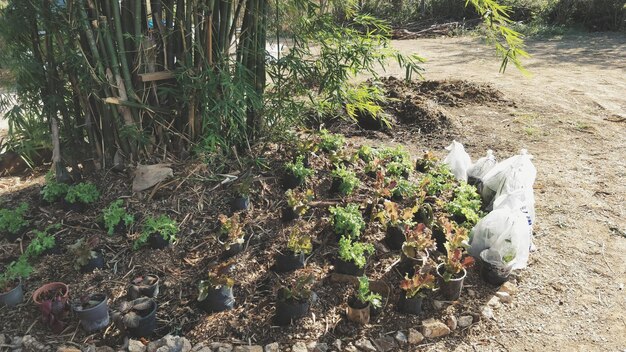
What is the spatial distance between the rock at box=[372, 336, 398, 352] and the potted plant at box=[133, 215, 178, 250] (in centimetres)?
113

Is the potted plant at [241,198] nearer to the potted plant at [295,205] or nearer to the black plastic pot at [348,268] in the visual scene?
the potted plant at [295,205]

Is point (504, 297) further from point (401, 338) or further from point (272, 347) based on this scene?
point (272, 347)

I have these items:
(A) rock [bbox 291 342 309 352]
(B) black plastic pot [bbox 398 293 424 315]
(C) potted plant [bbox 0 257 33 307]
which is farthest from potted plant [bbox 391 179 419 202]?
(C) potted plant [bbox 0 257 33 307]

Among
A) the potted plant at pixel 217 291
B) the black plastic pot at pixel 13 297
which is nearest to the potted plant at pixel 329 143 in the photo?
the potted plant at pixel 217 291

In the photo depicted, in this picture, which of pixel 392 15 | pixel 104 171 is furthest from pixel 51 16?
pixel 392 15

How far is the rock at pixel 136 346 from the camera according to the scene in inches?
72.8

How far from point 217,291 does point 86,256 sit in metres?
0.67

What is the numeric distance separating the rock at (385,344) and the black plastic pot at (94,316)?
1161 mm

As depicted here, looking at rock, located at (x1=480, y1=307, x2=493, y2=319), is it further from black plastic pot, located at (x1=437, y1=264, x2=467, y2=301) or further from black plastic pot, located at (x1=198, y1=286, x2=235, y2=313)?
black plastic pot, located at (x1=198, y1=286, x2=235, y2=313)

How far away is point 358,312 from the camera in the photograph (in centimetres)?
207

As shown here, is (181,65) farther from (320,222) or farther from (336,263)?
(336,263)

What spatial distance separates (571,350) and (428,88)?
14.5 ft

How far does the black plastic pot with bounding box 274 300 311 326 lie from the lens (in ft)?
6.63

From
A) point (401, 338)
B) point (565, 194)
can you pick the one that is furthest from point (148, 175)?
point (565, 194)
